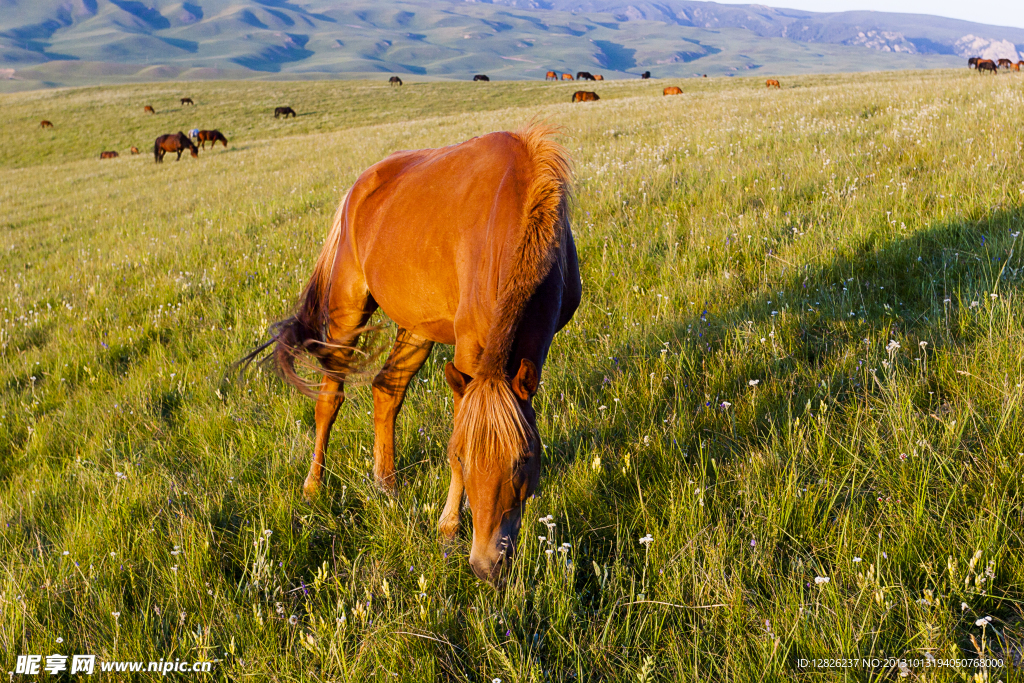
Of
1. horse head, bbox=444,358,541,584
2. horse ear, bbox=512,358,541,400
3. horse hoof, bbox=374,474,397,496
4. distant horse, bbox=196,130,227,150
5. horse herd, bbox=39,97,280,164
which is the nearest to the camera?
horse head, bbox=444,358,541,584

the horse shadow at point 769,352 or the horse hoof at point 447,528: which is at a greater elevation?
the horse shadow at point 769,352

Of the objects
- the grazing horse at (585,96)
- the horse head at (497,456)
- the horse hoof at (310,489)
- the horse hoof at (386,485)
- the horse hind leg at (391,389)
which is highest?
the grazing horse at (585,96)

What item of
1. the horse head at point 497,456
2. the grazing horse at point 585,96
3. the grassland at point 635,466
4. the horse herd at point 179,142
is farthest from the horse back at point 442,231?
the grazing horse at point 585,96

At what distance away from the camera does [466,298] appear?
2.31m

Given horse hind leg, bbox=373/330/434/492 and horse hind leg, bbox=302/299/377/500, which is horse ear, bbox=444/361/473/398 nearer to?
horse hind leg, bbox=373/330/434/492

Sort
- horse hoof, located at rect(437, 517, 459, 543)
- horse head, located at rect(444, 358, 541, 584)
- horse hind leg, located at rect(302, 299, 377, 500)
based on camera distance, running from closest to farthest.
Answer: horse head, located at rect(444, 358, 541, 584) → horse hoof, located at rect(437, 517, 459, 543) → horse hind leg, located at rect(302, 299, 377, 500)

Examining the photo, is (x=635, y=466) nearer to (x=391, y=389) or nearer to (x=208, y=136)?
(x=391, y=389)

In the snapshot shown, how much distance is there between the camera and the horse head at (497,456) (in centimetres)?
186

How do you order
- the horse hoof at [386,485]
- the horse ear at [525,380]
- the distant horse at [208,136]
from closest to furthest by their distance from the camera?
the horse ear at [525,380], the horse hoof at [386,485], the distant horse at [208,136]

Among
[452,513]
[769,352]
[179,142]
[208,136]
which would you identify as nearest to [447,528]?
[452,513]

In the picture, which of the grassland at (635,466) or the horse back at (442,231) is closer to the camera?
the grassland at (635,466)

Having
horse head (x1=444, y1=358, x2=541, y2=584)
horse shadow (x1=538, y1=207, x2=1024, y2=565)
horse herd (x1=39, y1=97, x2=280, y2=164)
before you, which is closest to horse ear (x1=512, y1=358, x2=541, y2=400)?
horse head (x1=444, y1=358, x2=541, y2=584)

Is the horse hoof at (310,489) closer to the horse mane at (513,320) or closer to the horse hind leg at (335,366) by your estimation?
the horse hind leg at (335,366)

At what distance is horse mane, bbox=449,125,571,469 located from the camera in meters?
1.86
